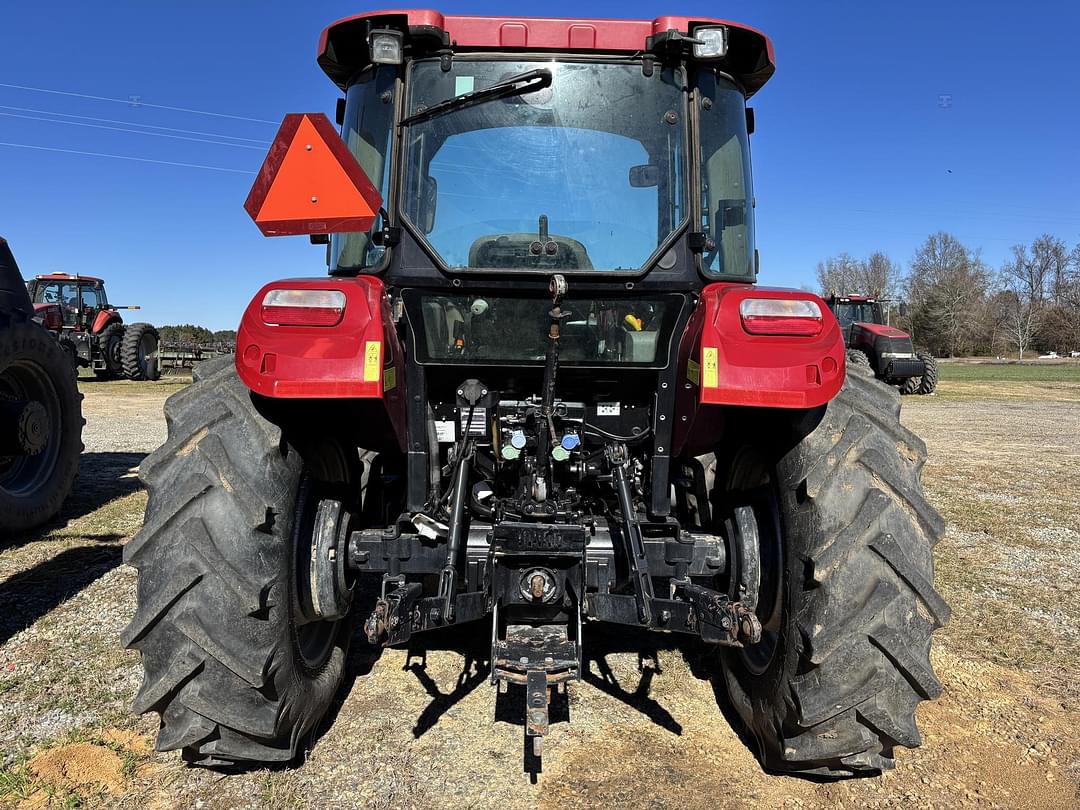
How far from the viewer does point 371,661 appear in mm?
3508

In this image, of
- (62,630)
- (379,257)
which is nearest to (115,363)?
(62,630)

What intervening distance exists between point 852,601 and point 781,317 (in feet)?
2.94

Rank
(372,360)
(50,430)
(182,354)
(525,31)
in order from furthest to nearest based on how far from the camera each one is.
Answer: (182,354) < (50,430) < (525,31) < (372,360)

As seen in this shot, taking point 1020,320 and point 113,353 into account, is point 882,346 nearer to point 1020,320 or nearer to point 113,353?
point 113,353

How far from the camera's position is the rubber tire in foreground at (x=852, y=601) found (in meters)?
2.30

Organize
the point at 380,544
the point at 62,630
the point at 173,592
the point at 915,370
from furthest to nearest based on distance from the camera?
the point at 915,370, the point at 62,630, the point at 380,544, the point at 173,592

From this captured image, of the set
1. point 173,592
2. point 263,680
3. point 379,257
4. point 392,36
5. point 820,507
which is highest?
point 392,36

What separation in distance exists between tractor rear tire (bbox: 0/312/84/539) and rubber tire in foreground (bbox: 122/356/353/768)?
11.7ft

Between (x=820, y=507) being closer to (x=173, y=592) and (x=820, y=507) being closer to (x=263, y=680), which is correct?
(x=263, y=680)

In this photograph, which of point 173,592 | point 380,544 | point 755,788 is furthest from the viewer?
point 380,544

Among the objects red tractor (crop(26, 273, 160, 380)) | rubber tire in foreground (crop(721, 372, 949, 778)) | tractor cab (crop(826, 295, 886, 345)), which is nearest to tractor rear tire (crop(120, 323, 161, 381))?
red tractor (crop(26, 273, 160, 380))

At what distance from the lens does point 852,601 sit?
90.5 inches

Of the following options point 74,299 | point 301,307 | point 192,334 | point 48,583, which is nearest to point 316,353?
point 301,307

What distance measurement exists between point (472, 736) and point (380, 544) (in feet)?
2.69
